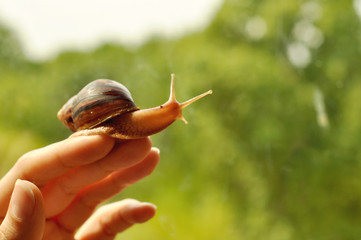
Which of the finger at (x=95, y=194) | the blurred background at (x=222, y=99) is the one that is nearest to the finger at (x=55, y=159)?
the finger at (x=95, y=194)

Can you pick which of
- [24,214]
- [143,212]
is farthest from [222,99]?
[24,214]

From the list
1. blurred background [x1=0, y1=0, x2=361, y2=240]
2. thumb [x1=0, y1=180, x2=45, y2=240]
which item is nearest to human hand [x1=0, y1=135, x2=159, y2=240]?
thumb [x1=0, y1=180, x2=45, y2=240]

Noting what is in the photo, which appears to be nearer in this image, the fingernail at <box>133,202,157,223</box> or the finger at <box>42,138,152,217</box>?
the finger at <box>42,138,152,217</box>

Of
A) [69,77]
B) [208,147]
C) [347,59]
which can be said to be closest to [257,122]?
[208,147]

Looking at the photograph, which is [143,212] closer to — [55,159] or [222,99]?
[55,159]

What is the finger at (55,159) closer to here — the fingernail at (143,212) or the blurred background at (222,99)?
the fingernail at (143,212)

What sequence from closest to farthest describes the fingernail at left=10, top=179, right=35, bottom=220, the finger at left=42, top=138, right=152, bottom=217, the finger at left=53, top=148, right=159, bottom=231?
the fingernail at left=10, top=179, right=35, bottom=220 < the finger at left=42, top=138, right=152, bottom=217 < the finger at left=53, top=148, right=159, bottom=231

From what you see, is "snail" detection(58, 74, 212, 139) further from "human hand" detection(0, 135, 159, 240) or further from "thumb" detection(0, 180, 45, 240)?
"thumb" detection(0, 180, 45, 240)
